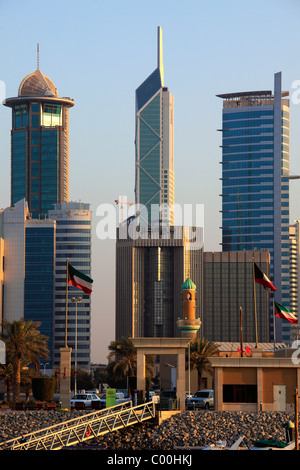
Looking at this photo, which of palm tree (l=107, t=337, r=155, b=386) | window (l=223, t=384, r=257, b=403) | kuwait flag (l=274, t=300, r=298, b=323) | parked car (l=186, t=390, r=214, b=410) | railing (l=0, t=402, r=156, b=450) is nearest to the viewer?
railing (l=0, t=402, r=156, b=450)

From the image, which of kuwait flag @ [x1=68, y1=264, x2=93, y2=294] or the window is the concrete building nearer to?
the window

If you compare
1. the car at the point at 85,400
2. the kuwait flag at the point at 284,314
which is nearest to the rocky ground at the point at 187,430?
the kuwait flag at the point at 284,314

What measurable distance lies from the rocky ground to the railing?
114cm

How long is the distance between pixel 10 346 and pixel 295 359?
36.8m

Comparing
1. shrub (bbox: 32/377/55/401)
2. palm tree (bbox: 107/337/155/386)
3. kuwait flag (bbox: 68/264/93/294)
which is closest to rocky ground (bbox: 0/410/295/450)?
kuwait flag (bbox: 68/264/93/294)

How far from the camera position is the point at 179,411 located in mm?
82188

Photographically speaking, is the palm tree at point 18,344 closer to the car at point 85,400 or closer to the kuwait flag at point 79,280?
the car at point 85,400

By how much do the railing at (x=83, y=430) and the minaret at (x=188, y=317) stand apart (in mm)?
48894

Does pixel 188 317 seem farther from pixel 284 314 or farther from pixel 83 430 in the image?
pixel 83 430

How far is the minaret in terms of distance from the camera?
128625mm

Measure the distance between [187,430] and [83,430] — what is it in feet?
27.3

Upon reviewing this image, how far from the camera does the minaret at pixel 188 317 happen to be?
129 m
